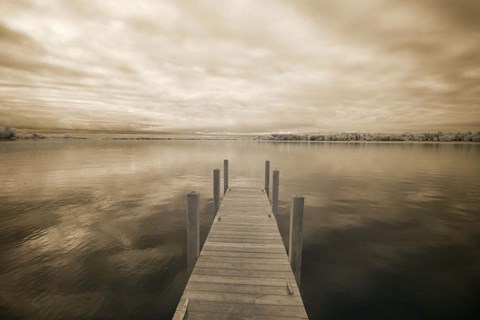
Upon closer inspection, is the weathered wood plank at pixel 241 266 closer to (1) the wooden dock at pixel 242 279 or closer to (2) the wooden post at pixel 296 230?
(1) the wooden dock at pixel 242 279

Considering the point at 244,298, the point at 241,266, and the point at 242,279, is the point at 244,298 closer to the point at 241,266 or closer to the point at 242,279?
the point at 242,279

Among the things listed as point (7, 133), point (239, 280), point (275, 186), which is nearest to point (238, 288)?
point (239, 280)

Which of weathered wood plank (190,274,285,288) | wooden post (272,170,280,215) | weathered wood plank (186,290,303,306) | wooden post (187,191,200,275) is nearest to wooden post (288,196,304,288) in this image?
weathered wood plank (190,274,285,288)

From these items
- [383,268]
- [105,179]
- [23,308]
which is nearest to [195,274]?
[23,308]

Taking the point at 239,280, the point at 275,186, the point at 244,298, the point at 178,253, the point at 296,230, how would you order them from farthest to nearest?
the point at 275,186, the point at 178,253, the point at 296,230, the point at 239,280, the point at 244,298

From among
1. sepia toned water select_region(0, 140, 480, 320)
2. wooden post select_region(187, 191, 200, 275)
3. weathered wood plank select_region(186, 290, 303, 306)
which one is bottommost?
sepia toned water select_region(0, 140, 480, 320)

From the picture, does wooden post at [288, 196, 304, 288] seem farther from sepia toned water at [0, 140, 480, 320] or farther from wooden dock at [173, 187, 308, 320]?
sepia toned water at [0, 140, 480, 320]

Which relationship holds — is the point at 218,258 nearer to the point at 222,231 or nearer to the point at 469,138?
the point at 222,231

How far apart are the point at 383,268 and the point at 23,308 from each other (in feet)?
42.3

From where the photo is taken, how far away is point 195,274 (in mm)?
5977

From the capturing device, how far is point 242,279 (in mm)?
5832

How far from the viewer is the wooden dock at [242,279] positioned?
4758 millimetres

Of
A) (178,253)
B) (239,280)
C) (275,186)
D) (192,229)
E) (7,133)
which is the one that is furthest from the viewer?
(7,133)

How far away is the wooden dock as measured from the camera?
4.76 meters
